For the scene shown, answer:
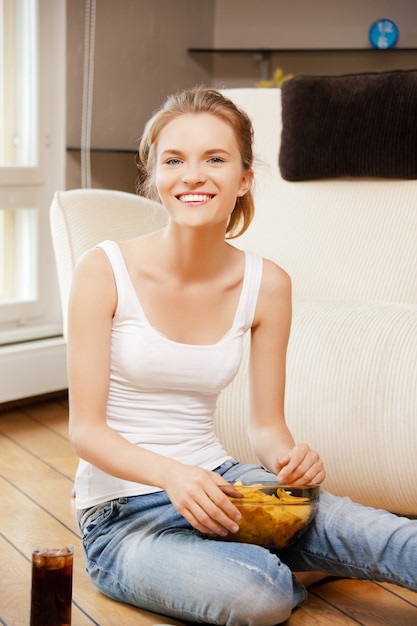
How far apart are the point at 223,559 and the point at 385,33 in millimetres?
3229

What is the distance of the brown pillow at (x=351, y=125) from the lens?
2301 millimetres

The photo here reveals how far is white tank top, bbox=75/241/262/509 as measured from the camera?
1.48m

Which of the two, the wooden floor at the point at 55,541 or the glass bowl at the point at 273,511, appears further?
the wooden floor at the point at 55,541

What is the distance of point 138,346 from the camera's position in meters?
1.48

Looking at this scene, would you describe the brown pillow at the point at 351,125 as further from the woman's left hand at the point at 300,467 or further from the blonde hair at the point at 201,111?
the woman's left hand at the point at 300,467

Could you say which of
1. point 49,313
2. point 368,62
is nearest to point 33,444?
point 49,313

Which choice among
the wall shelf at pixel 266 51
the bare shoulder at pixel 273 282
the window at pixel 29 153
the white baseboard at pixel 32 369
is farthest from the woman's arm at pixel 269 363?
the wall shelf at pixel 266 51

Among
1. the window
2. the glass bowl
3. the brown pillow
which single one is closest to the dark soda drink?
the glass bowl

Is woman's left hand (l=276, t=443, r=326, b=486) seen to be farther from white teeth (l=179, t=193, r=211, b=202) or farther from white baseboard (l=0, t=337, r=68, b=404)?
white baseboard (l=0, t=337, r=68, b=404)

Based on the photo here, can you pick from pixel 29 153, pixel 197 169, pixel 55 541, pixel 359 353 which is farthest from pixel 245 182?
pixel 29 153

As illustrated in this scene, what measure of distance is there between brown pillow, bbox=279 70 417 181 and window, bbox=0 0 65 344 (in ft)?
3.46

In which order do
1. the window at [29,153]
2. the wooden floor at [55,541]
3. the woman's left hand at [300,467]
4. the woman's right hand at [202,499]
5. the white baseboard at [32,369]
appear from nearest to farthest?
1. the woman's right hand at [202,499]
2. the woman's left hand at [300,467]
3. the wooden floor at [55,541]
4. the white baseboard at [32,369]
5. the window at [29,153]

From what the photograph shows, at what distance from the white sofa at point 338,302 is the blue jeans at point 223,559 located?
28 centimetres

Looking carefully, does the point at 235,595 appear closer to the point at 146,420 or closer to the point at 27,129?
the point at 146,420
